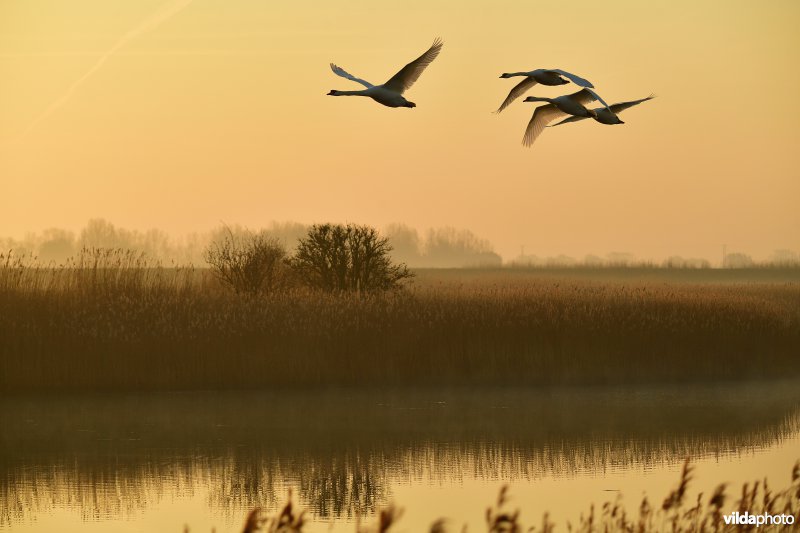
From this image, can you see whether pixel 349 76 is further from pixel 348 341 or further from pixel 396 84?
pixel 348 341

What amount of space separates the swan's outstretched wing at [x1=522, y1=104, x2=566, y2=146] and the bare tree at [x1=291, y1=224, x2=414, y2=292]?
9474 mm

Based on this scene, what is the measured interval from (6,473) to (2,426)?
305cm

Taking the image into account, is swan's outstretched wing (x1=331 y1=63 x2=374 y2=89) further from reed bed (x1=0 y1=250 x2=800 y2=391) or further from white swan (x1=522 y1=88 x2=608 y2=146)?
reed bed (x1=0 y1=250 x2=800 y2=391)

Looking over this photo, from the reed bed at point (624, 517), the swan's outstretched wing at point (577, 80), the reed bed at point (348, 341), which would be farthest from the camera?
the reed bed at point (348, 341)

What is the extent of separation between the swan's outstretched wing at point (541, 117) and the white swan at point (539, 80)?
2.07 feet

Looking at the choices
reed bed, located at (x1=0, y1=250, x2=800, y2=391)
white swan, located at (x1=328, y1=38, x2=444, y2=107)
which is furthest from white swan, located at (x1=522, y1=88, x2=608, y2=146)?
reed bed, located at (x1=0, y1=250, x2=800, y2=391)

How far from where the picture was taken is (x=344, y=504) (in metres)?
10.8

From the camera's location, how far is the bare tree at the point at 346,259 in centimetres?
2231

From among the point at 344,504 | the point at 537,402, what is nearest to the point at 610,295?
the point at 537,402

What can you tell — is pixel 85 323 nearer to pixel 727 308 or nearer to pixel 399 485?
pixel 399 485

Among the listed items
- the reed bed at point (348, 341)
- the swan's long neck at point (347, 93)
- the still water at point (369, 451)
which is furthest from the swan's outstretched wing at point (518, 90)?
the reed bed at point (348, 341)

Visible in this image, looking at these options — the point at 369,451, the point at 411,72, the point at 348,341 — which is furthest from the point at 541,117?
the point at 348,341

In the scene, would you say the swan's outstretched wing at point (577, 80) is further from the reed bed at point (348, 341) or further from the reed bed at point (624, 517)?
the reed bed at point (348, 341)

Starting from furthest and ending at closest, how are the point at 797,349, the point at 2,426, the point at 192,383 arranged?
the point at 797,349 < the point at 192,383 < the point at 2,426
